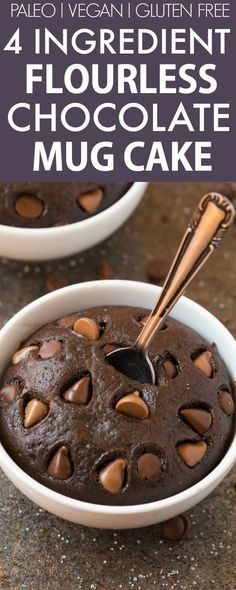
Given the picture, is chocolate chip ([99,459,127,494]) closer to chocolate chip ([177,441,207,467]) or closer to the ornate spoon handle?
chocolate chip ([177,441,207,467])

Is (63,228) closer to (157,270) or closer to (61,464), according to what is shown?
(157,270)

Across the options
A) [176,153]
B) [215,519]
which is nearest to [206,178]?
[176,153]

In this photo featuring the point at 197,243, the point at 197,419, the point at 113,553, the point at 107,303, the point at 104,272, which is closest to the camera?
the point at 197,243

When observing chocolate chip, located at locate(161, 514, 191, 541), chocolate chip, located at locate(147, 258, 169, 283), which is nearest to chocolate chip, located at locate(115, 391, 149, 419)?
chocolate chip, located at locate(161, 514, 191, 541)

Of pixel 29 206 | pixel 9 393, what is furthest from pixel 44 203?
pixel 9 393

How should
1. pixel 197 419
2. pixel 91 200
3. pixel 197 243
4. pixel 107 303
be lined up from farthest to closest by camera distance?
pixel 91 200, pixel 107 303, pixel 197 419, pixel 197 243

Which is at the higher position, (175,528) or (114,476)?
(114,476)
